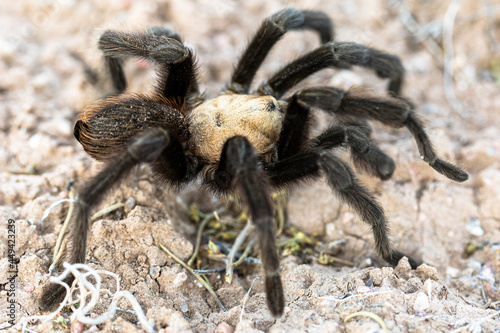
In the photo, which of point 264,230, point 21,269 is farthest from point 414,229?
point 21,269

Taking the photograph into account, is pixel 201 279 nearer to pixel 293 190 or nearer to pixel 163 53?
pixel 293 190

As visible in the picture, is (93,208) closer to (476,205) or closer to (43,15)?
(476,205)

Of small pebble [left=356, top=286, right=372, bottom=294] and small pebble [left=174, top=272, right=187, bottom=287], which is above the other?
small pebble [left=356, top=286, right=372, bottom=294]

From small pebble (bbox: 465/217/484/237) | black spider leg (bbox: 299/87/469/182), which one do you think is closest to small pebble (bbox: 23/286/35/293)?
black spider leg (bbox: 299/87/469/182)

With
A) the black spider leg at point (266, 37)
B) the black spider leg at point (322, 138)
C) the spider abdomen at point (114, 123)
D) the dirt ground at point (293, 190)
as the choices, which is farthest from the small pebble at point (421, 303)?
the black spider leg at point (266, 37)

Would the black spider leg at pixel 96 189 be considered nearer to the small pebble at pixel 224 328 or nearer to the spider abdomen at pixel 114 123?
the spider abdomen at pixel 114 123

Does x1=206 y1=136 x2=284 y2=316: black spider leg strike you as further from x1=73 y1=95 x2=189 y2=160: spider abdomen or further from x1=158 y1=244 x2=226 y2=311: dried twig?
x1=73 y1=95 x2=189 y2=160: spider abdomen

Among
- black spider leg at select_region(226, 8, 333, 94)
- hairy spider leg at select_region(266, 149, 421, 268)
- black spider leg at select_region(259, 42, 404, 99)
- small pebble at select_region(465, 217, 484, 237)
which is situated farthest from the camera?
black spider leg at select_region(226, 8, 333, 94)
